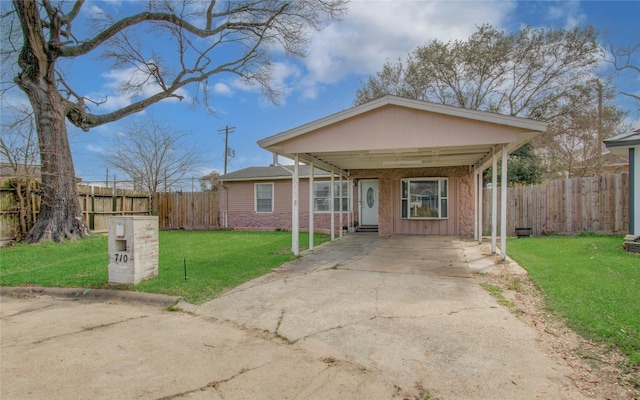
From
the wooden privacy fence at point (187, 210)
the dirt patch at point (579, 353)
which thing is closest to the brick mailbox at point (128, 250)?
the dirt patch at point (579, 353)

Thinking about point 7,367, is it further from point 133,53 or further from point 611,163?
point 611,163

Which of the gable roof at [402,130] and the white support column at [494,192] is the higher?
the gable roof at [402,130]

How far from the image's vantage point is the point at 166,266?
7082 millimetres

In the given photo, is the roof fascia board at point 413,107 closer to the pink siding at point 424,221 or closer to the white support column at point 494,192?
the white support column at point 494,192

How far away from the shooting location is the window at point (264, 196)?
16.9 metres

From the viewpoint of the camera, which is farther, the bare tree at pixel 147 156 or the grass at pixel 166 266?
the bare tree at pixel 147 156

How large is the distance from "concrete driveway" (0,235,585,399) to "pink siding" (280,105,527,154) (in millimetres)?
3084

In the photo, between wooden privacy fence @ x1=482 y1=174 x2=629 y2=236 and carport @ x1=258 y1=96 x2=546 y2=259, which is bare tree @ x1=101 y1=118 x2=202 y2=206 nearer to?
carport @ x1=258 y1=96 x2=546 y2=259

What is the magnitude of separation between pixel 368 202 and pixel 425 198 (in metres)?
2.86

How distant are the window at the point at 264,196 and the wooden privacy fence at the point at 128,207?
7.94 feet

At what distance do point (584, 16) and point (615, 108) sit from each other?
512cm

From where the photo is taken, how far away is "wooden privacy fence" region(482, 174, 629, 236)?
33.8 ft

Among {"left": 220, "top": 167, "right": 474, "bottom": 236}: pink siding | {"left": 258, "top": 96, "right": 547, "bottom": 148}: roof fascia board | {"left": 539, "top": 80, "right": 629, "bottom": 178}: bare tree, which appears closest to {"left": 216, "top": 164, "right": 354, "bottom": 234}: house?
{"left": 220, "top": 167, "right": 474, "bottom": 236}: pink siding

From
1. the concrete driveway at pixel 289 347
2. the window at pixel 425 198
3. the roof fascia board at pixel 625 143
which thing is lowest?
the concrete driveway at pixel 289 347
